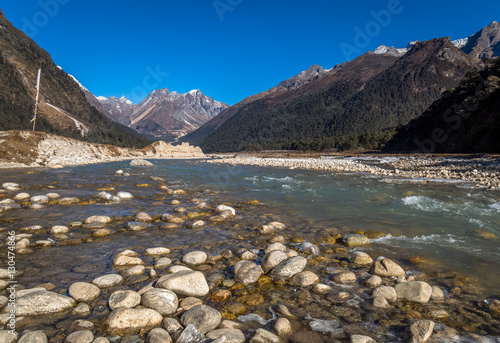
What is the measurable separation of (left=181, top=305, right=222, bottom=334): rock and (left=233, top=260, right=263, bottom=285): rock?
122 cm

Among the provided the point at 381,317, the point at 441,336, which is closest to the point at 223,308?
the point at 381,317

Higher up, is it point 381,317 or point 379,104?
point 379,104

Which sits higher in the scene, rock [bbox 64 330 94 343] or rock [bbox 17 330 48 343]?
rock [bbox 17 330 48 343]

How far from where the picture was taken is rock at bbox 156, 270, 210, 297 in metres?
4.15

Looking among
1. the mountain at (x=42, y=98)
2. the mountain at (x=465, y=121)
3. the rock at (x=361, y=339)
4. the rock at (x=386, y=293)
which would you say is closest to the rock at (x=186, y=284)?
the rock at (x=361, y=339)

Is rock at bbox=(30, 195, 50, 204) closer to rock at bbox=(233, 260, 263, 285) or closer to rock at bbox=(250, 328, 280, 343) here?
rock at bbox=(233, 260, 263, 285)

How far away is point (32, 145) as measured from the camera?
35.5 m

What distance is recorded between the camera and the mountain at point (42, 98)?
7538cm

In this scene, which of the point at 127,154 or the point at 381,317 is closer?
the point at 381,317

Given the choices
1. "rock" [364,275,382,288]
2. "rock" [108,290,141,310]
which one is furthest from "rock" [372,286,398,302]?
"rock" [108,290,141,310]

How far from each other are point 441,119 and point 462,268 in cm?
6890

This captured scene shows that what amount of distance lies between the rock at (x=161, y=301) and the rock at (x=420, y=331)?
10.5ft

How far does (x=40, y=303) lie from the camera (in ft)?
11.8

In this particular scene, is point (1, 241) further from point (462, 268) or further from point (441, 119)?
point (441, 119)
